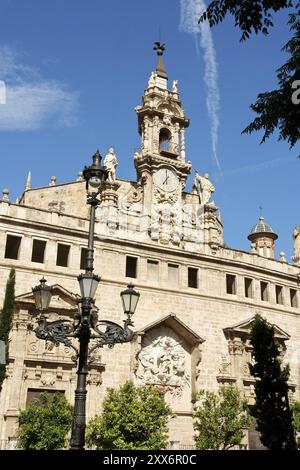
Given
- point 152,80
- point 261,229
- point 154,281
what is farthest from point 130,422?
point 261,229

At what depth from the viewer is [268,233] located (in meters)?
54.2

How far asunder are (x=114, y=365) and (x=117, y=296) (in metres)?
3.31

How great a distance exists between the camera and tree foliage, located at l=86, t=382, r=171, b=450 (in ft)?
65.4

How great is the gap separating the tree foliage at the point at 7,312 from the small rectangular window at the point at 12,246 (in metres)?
2.12

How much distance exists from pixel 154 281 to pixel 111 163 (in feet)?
22.8

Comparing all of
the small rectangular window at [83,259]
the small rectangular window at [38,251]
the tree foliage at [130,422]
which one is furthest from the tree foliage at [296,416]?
the small rectangular window at [38,251]

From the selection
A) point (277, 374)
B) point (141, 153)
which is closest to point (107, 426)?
point (277, 374)

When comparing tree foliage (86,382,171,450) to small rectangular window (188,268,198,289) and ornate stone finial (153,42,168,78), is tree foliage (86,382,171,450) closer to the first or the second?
small rectangular window (188,268,198,289)

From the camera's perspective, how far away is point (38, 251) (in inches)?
981

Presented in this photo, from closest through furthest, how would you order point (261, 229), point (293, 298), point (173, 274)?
point (173, 274) → point (293, 298) → point (261, 229)

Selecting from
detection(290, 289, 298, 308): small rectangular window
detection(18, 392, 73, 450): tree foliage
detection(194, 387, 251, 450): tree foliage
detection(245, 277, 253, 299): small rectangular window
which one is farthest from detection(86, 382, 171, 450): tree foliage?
detection(290, 289, 298, 308): small rectangular window

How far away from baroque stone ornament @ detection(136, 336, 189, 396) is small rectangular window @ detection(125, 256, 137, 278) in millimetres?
3467

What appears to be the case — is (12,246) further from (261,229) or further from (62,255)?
(261,229)

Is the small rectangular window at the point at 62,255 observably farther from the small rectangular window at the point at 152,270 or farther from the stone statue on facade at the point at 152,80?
the stone statue on facade at the point at 152,80
